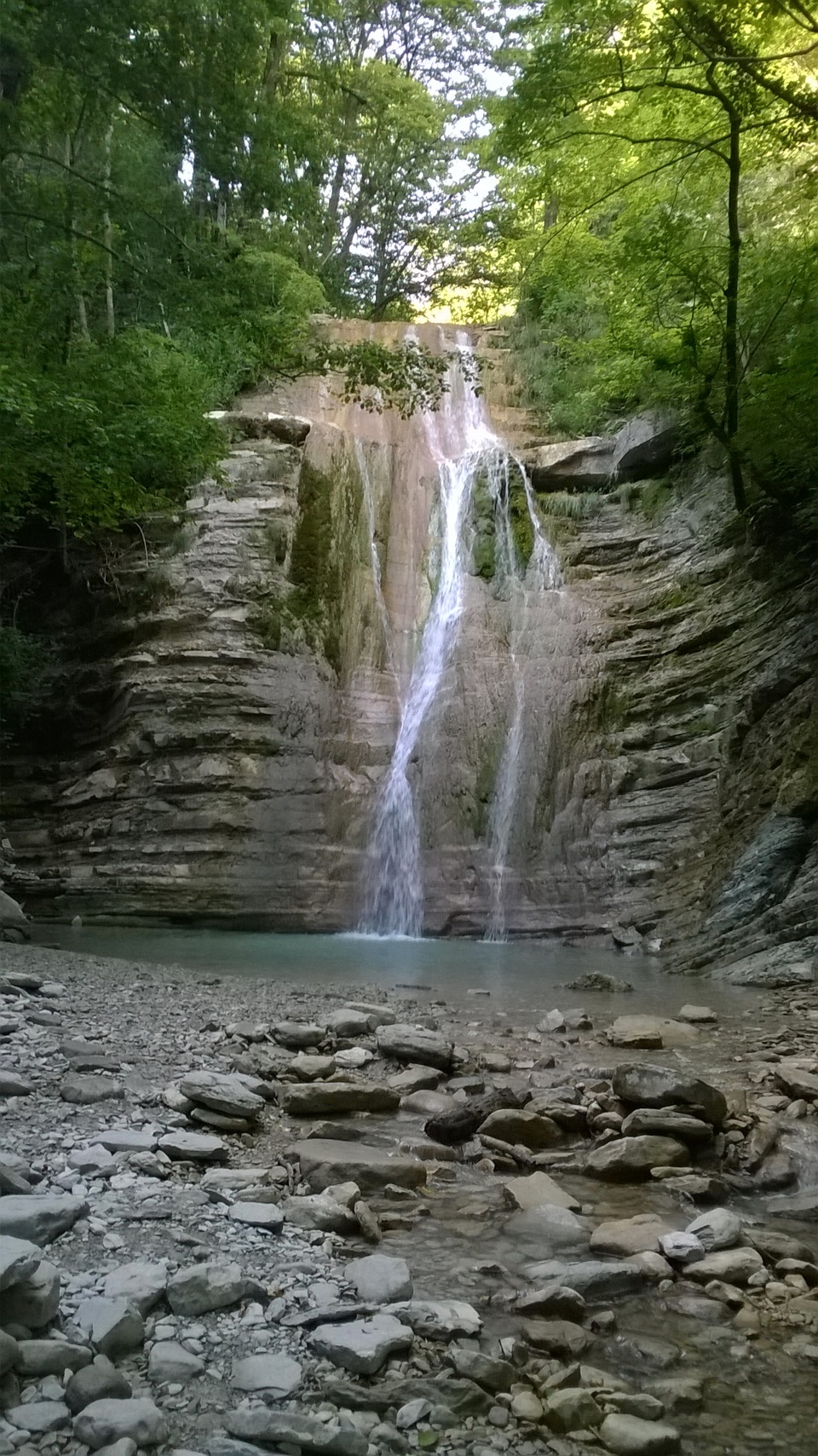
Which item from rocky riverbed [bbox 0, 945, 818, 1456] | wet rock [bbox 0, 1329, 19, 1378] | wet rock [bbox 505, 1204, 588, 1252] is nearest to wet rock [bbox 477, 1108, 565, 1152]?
rocky riverbed [bbox 0, 945, 818, 1456]

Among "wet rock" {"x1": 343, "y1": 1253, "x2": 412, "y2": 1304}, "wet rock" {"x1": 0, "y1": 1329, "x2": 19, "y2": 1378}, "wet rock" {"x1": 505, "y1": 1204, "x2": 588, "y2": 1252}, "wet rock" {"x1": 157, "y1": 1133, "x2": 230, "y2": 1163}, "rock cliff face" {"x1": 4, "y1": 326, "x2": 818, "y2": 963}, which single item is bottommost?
"wet rock" {"x1": 505, "y1": 1204, "x2": 588, "y2": 1252}

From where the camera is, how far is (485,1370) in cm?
231

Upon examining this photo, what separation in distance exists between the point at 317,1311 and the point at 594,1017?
4.83m

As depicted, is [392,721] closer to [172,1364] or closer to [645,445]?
[645,445]

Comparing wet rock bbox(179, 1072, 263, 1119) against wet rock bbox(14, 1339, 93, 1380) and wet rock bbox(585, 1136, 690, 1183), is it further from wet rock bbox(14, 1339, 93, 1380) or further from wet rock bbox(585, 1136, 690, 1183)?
wet rock bbox(14, 1339, 93, 1380)

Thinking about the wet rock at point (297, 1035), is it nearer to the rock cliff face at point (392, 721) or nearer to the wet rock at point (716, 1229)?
the wet rock at point (716, 1229)

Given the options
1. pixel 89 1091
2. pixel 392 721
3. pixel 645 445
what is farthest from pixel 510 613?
pixel 89 1091

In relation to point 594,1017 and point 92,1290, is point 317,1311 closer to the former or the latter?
point 92,1290

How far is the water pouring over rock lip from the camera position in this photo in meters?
14.6

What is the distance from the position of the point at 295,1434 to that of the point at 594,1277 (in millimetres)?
1243

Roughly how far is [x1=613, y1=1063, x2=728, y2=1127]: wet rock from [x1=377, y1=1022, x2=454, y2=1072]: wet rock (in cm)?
A: 104

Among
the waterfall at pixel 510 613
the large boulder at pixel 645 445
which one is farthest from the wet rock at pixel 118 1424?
the large boulder at pixel 645 445

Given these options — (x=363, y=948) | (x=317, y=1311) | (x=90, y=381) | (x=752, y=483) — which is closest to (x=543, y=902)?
(x=363, y=948)

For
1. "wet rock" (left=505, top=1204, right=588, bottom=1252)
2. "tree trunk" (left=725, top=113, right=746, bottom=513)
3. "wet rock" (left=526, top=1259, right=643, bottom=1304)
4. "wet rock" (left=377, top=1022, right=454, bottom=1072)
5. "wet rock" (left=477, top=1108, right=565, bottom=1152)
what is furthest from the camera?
"tree trunk" (left=725, top=113, right=746, bottom=513)
